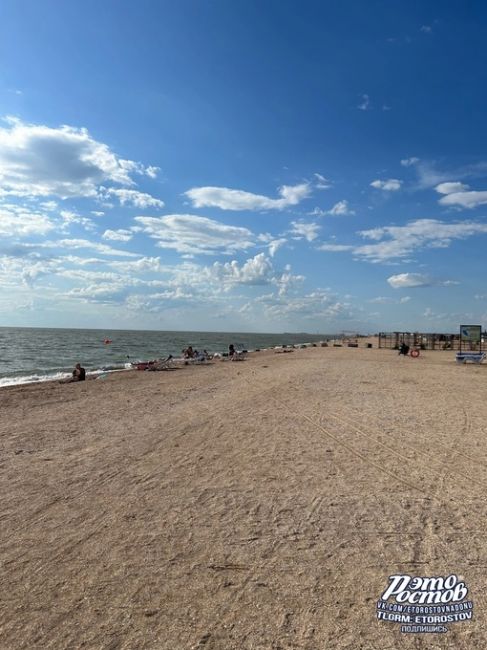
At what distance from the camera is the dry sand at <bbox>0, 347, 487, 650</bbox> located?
10.8 feet

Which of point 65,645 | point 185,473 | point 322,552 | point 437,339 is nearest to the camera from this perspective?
point 65,645

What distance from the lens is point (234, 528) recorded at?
482 centimetres

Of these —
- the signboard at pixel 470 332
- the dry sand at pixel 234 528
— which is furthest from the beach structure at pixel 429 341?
the dry sand at pixel 234 528

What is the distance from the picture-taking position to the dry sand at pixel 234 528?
3303 millimetres

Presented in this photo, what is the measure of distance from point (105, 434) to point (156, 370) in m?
16.9

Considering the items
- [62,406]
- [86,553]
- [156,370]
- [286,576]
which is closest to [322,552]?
[286,576]

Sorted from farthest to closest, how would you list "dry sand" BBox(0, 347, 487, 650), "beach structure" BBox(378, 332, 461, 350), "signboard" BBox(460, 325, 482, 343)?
"beach structure" BBox(378, 332, 461, 350) → "signboard" BBox(460, 325, 482, 343) → "dry sand" BBox(0, 347, 487, 650)

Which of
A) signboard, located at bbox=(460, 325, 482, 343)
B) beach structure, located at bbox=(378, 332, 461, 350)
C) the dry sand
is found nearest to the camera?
the dry sand

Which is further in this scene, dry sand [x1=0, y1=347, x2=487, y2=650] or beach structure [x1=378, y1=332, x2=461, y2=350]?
beach structure [x1=378, y1=332, x2=461, y2=350]

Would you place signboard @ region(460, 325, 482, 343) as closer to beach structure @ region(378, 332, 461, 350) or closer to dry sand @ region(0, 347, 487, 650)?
beach structure @ region(378, 332, 461, 350)

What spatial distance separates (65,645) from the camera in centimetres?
312

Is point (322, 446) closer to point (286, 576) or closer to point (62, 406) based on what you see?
point (286, 576)

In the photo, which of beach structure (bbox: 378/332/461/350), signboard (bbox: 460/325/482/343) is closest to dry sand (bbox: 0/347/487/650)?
signboard (bbox: 460/325/482/343)

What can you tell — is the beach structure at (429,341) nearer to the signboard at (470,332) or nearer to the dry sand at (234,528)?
the signboard at (470,332)
